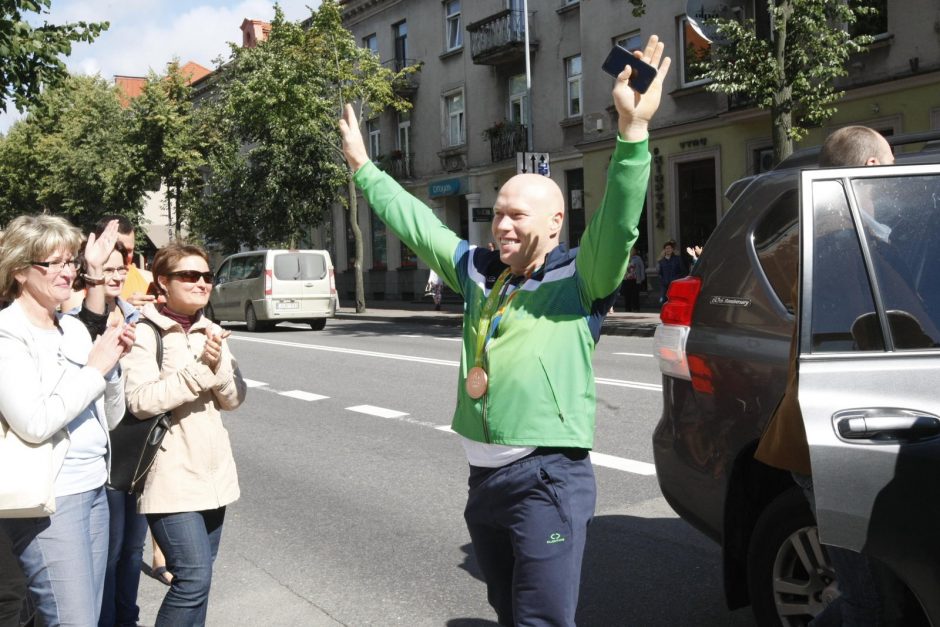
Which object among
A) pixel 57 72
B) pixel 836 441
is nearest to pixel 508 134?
pixel 57 72

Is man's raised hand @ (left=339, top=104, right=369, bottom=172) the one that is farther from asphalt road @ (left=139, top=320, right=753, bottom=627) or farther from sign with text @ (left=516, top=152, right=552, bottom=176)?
sign with text @ (left=516, top=152, right=552, bottom=176)

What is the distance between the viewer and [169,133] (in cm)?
4041

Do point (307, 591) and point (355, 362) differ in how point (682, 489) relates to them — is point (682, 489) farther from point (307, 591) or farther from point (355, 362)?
point (355, 362)

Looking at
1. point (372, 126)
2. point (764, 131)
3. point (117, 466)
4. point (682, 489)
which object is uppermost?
point (372, 126)

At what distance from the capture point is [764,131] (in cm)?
2227

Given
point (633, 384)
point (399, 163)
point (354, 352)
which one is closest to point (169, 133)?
point (399, 163)

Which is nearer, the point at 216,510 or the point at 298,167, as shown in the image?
the point at 216,510

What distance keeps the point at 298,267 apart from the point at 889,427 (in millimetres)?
21784

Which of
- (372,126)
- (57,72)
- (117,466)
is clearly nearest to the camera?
(117,466)

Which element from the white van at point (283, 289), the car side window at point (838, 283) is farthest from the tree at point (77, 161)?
the car side window at point (838, 283)

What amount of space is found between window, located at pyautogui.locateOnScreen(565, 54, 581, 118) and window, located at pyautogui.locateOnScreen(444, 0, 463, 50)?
607 cm

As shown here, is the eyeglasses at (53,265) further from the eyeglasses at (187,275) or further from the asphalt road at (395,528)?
the asphalt road at (395,528)

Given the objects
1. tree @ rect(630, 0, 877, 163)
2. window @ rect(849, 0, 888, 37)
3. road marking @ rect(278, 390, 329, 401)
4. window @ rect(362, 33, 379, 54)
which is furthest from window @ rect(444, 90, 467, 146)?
road marking @ rect(278, 390, 329, 401)

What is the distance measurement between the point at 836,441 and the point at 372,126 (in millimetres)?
37411
